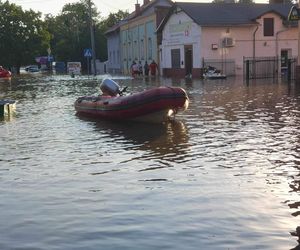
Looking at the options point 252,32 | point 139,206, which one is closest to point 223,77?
point 252,32

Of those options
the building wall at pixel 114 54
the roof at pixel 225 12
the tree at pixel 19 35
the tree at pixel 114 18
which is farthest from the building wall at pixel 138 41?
the tree at pixel 114 18

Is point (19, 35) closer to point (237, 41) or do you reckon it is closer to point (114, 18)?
point (114, 18)

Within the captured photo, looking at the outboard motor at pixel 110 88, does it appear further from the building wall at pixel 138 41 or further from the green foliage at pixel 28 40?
the green foliage at pixel 28 40

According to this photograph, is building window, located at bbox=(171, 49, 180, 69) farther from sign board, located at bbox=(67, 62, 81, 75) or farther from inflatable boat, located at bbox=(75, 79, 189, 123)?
inflatable boat, located at bbox=(75, 79, 189, 123)

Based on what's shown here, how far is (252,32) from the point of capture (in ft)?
142

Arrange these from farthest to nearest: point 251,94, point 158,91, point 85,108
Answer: point 251,94, point 85,108, point 158,91

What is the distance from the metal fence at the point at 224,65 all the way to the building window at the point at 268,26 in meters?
3.73

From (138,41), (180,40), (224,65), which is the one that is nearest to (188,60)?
(180,40)

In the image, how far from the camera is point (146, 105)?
14156mm

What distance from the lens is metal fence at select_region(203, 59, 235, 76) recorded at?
4225 centimetres

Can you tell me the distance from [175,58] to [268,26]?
27.9ft

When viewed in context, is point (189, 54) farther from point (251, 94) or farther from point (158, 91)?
point (158, 91)

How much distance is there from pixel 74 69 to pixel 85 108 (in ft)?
138

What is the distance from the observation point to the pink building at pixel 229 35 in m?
42.2
